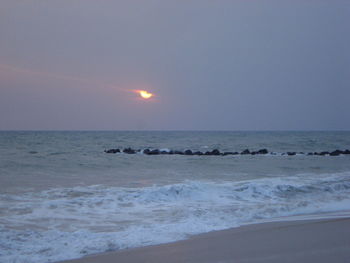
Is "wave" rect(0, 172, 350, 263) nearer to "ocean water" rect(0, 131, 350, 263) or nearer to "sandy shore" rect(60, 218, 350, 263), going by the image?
"ocean water" rect(0, 131, 350, 263)

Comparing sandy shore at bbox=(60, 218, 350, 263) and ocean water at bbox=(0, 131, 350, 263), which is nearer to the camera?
sandy shore at bbox=(60, 218, 350, 263)

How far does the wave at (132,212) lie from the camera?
6203 mm

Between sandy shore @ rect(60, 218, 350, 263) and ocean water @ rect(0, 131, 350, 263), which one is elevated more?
sandy shore @ rect(60, 218, 350, 263)

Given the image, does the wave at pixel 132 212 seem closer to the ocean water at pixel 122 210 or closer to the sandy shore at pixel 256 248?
the ocean water at pixel 122 210

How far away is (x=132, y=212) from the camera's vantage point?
29.5ft

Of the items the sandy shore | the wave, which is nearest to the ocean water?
the wave

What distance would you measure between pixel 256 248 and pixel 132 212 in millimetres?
4036

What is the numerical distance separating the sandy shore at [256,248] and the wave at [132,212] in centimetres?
49

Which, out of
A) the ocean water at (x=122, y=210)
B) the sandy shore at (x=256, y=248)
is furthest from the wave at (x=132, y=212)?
the sandy shore at (x=256, y=248)

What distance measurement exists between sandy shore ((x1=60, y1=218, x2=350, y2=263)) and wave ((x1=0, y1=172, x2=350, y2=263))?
490mm

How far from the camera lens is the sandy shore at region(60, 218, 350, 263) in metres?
5.11

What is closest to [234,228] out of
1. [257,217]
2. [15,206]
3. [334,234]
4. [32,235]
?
[257,217]

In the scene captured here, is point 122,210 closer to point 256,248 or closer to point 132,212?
point 132,212

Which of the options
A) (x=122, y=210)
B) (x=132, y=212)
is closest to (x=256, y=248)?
(x=132, y=212)
